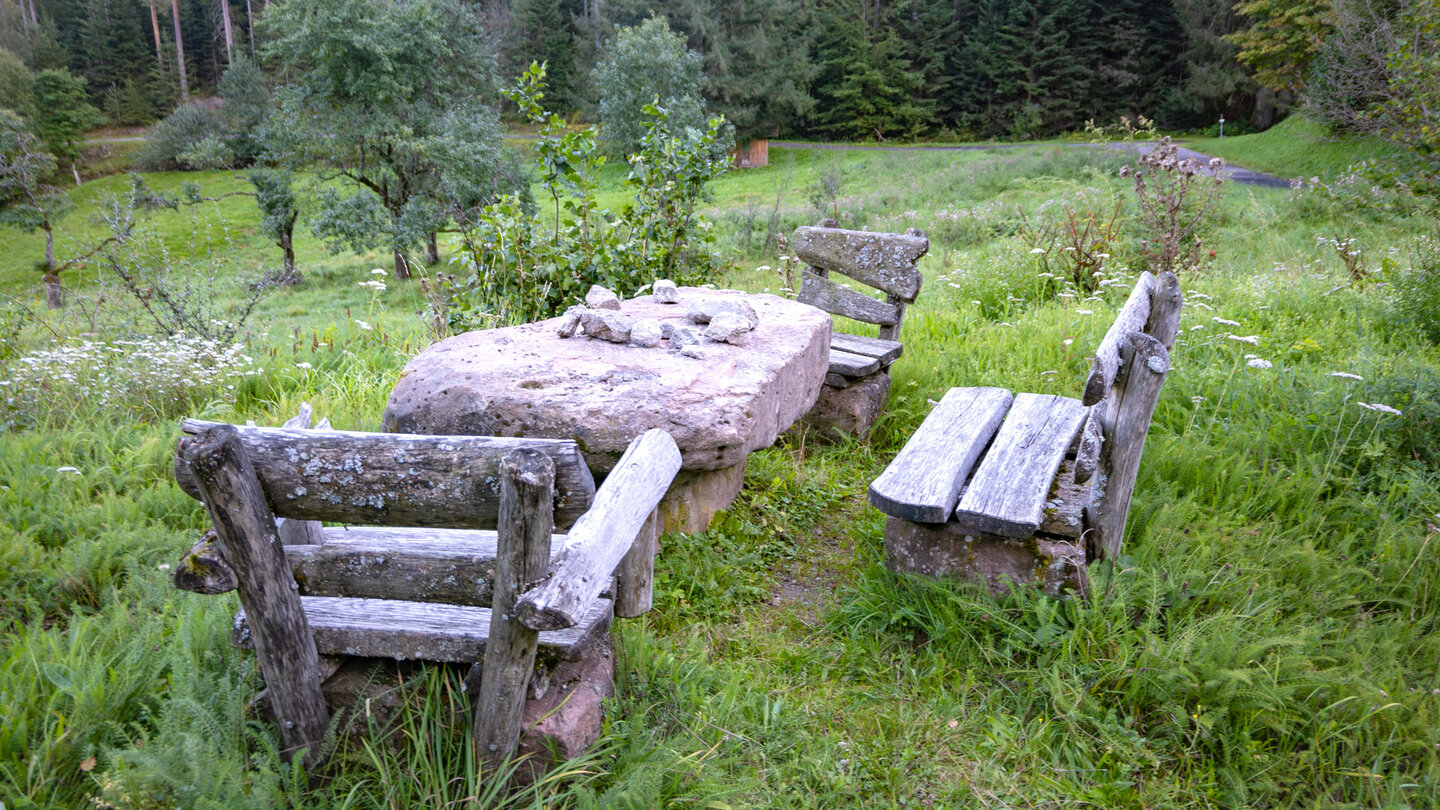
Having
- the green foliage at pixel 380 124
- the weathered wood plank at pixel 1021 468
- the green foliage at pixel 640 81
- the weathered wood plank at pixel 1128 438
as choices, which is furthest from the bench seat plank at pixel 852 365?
the green foliage at pixel 640 81

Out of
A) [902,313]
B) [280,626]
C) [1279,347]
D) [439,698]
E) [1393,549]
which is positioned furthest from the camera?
[902,313]

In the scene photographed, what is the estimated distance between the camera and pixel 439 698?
6.90 feet

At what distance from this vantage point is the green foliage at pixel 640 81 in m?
25.3

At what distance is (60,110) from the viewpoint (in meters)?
19.6

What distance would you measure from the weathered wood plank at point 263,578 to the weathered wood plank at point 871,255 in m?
4.20

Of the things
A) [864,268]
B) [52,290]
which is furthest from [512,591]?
[52,290]

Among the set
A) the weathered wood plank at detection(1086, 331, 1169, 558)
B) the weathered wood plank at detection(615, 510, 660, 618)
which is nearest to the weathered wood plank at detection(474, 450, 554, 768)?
the weathered wood plank at detection(615, 510, 660, 618)

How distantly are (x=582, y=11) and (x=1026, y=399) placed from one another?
4456 cm

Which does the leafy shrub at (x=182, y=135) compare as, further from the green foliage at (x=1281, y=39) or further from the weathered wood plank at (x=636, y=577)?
the green foliage at (x=1281, y=39)

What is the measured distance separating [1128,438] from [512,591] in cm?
223

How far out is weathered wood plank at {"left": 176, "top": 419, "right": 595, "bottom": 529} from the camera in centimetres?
170

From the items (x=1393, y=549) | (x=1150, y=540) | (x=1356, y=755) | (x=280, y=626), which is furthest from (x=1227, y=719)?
(x=280, y=626)

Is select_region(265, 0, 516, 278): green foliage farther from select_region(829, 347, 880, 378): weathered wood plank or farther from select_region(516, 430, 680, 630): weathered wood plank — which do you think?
select_region(516, 430, 680, 630): weathered wood plank

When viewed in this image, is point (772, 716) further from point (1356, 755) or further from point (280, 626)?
point (1356, 755)
